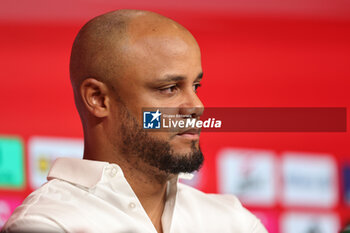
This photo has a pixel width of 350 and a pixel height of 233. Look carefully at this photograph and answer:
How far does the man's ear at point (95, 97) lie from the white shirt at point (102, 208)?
0.15 metres

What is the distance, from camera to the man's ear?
1519 mm

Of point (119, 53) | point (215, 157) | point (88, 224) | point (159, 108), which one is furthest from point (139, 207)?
point (215, 157)

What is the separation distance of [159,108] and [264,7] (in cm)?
132

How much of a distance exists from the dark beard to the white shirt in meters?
0.08

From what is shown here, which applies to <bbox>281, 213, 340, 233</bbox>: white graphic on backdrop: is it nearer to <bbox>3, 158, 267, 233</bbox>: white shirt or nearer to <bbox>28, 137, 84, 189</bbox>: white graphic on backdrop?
<bbox>3, 158, 267, 233</bbox>: white shirt

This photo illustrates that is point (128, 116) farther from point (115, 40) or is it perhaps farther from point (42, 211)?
point (42, 211)

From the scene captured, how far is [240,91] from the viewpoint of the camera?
2.59 meters

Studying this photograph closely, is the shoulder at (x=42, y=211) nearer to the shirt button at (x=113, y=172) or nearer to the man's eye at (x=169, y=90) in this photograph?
the shirt button at (x=113, y=172)

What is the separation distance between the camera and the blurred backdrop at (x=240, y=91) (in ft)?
8.36

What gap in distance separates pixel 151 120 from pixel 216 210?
427mm

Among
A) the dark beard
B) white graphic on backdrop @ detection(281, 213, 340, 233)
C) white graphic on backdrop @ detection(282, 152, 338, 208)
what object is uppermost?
the dark beard

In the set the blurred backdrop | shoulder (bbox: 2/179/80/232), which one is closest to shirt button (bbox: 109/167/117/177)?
shoulder (bbox: 2/179/80/232)

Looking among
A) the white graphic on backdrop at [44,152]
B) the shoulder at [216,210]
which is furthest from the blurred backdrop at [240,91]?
the shoulder at [216,210]

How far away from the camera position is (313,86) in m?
2.60
